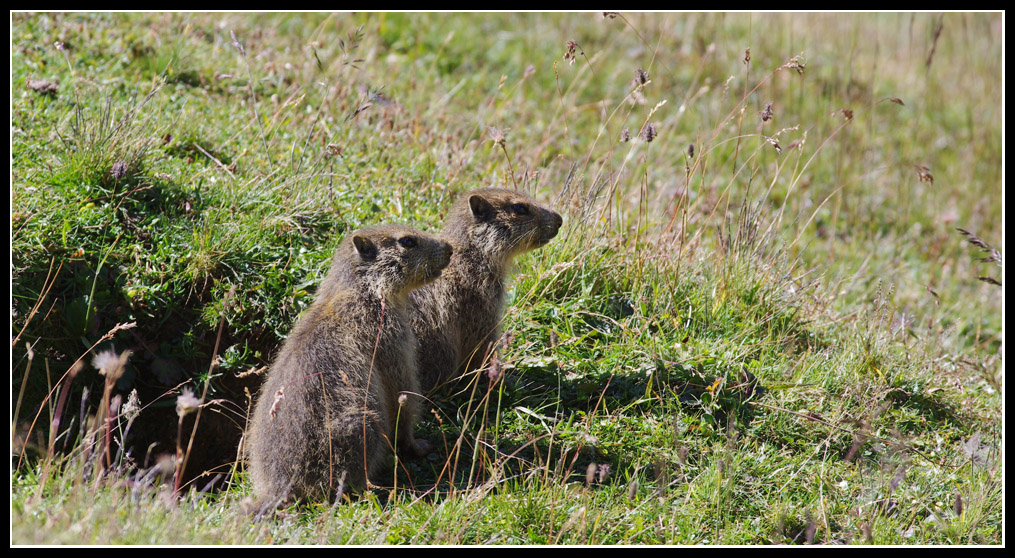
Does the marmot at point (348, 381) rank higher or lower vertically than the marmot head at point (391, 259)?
lower

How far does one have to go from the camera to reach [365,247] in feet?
17.1

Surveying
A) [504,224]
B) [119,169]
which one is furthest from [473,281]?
[119,169]

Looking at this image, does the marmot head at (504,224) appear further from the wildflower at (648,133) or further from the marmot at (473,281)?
the wildflower at (648,133)

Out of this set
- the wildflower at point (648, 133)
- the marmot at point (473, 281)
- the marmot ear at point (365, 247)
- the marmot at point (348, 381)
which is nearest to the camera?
the marmot at point (348, 381)

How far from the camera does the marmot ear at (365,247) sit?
17.0ft

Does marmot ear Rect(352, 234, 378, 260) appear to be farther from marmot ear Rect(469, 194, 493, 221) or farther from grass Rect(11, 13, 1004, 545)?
marmot ear Rect(469, 194, 493, 221)

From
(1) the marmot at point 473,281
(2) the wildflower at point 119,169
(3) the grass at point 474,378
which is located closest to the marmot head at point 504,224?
(1) the marmot at point 473,281

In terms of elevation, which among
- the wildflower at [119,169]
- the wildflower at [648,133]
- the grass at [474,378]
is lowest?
the grass at [474,378]

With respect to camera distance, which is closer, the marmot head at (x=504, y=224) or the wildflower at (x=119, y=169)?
the marmot head at (x=504, y=224)

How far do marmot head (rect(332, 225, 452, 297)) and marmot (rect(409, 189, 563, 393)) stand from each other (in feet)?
1.26

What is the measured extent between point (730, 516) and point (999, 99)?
9.90 meters

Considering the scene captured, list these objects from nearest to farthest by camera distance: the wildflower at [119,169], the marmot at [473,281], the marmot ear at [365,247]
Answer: the marmot ear at [365,247], the marmot at [473,281], the wildflower at [119,169]

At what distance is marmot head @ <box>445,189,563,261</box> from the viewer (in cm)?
584

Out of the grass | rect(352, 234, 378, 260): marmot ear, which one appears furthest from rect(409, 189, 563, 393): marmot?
rect(352, 234, 378, 260): marmot ear
